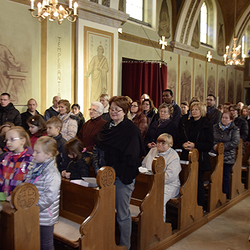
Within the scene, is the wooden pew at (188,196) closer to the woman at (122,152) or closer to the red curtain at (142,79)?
the woman at (122,152)

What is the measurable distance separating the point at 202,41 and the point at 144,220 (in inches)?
496

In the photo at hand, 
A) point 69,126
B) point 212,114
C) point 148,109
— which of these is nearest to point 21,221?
point 69,126

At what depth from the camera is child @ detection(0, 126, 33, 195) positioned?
248 cm

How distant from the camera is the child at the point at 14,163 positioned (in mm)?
2477

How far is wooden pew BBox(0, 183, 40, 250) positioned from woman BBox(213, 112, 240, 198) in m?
3.50


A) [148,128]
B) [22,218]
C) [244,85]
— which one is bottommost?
[22,218]

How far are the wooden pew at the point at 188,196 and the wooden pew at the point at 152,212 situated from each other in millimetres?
331

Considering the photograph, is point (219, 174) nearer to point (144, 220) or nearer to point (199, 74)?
point (144, 220)

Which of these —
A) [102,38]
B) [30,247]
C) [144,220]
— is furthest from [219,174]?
[102,38]

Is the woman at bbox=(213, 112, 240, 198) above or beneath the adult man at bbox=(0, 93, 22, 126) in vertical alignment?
beneath

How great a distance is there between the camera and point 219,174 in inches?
168

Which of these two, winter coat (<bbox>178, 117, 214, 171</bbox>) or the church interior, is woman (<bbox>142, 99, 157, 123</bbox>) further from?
the church interior

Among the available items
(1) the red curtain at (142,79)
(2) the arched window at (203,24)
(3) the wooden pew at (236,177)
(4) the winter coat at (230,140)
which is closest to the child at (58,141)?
(4) the winter coat at (230,140)

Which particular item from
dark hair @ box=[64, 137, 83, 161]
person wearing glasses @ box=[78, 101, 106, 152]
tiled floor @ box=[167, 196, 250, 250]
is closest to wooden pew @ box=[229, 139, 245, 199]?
tiled floor @ box=[167, 196, 250, 250]
